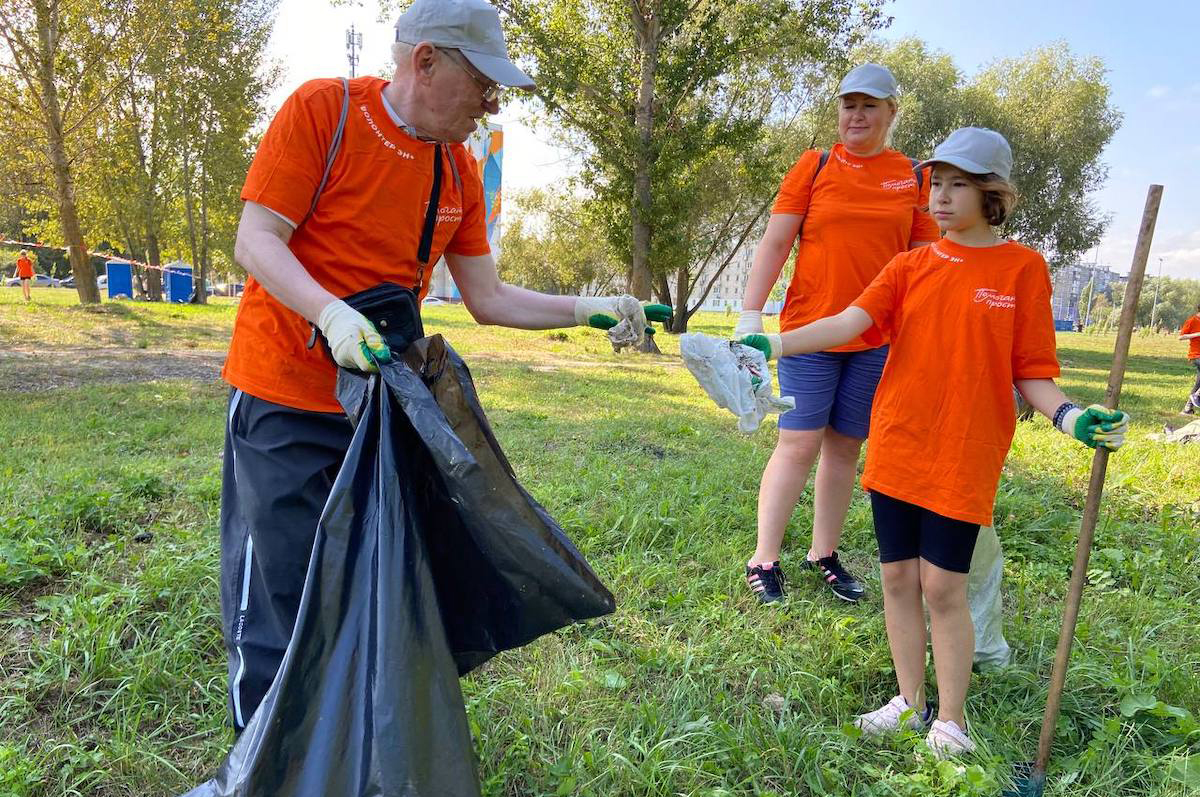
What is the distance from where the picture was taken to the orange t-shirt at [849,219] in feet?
9.32

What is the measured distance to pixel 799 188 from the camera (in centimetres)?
293

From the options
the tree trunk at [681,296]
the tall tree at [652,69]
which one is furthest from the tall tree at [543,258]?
the tall tree at [652,69]

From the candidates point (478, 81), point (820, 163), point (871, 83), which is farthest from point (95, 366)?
point (871, 83)

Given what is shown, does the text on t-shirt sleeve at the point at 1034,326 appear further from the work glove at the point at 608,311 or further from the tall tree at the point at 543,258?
the tall tree at the point at 543,258

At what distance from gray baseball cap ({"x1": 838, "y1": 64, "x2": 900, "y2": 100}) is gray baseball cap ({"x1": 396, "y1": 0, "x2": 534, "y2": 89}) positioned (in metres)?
1.49

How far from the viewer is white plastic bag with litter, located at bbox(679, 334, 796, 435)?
80.5 inches

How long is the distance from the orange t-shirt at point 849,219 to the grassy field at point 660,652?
1.16 metres

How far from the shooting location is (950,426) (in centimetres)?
205

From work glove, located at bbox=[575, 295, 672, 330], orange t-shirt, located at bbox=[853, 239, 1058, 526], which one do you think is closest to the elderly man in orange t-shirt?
work glove, located at bbox=[575, 295, 672, 330]

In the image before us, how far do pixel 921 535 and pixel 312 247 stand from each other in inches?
67.7

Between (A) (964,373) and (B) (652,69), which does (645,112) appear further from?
(A) (964,373)

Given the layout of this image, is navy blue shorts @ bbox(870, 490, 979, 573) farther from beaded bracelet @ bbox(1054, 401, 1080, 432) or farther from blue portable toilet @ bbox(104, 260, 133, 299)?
blue portable toilet @ bbox(104, 260, 133, 299)

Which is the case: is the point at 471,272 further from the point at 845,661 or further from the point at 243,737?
the point at 845,661

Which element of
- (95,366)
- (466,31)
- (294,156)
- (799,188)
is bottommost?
(95,366)
